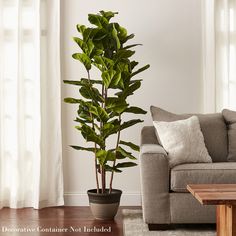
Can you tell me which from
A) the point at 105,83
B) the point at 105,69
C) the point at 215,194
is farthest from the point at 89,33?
the point at 215,194

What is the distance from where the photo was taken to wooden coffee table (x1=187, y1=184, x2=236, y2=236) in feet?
9.30

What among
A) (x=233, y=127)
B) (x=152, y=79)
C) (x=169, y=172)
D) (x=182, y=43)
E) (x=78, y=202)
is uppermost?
(x=182, y=43)

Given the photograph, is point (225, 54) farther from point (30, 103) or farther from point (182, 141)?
point (30, 103)

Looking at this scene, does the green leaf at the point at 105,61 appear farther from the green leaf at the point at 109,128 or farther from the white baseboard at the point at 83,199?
the white baseboard at the point at 83,199

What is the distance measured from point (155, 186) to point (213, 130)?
922 millimetres

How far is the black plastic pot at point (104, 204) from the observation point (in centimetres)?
443

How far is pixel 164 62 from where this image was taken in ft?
17.0

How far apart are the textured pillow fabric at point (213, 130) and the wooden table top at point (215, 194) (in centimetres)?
133

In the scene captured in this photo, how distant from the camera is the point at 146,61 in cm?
516

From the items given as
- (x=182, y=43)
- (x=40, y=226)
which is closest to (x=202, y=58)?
(x=182, y=43)

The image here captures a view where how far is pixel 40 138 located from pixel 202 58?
69.5 inches

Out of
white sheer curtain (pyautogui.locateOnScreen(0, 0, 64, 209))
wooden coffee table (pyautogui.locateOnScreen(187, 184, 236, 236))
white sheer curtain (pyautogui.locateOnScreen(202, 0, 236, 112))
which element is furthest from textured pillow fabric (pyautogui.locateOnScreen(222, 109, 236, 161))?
white sheer curtain (pyautogui.locateOnScreen(0, 0, 64, 209))

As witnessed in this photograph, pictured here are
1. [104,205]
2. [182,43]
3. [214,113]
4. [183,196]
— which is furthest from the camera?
[182,43]

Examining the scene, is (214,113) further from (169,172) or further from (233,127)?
(169,172)
